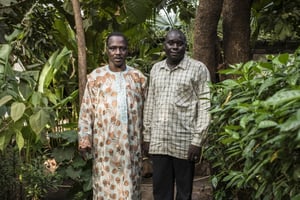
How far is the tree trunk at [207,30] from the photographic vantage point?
17.8 feet

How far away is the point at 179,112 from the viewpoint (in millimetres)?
4270

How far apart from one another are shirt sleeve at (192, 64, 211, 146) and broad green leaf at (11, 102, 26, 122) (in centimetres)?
132

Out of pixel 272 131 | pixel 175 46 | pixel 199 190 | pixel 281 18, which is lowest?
pixel 199 190

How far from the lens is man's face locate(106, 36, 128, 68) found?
4270mm

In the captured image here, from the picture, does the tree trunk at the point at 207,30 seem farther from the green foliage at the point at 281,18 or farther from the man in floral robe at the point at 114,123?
the man in floral robe at the point at 114,123

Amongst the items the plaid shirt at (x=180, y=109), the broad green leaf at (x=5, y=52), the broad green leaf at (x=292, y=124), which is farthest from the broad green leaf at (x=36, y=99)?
the broad green leaf at (x=292, y=124)

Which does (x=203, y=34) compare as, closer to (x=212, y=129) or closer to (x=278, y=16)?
(x=278, y=16)

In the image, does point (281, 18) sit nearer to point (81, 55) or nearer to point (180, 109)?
point (180, 109)

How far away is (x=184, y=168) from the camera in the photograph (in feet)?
14.3

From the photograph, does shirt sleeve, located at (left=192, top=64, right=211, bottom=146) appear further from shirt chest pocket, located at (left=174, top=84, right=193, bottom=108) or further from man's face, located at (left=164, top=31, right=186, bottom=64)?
man's face, located at (left=164, top=31, right=186, bottom=64)

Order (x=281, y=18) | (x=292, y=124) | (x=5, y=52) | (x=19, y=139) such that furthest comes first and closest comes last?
(x=281, y=18)
(x=5, y=52)
(x=19, y=139)
(x=292, y=124)

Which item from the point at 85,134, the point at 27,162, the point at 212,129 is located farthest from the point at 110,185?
the point at 27,162

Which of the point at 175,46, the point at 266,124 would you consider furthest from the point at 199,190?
the point at 266,124

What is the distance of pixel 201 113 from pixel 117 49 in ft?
2.48
